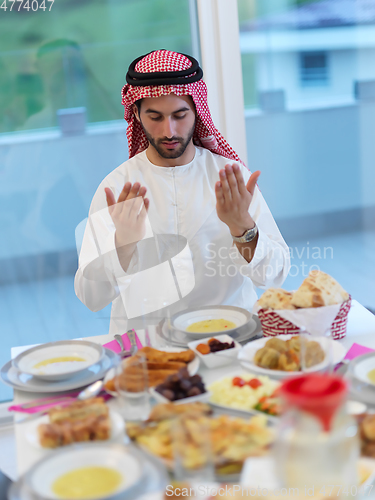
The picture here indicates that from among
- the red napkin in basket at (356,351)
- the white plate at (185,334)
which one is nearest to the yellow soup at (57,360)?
the white plate at (185,334)

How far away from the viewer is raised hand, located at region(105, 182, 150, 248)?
1557 mm

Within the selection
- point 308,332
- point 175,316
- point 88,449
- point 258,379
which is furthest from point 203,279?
point 88,449

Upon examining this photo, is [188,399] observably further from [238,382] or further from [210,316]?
[210,316]

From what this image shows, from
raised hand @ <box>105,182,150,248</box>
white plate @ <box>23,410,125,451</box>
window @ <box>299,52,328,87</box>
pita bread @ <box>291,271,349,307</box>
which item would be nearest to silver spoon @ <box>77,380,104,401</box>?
white plate @ <box>23,410,125,451</box>

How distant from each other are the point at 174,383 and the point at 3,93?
1900 millimetres

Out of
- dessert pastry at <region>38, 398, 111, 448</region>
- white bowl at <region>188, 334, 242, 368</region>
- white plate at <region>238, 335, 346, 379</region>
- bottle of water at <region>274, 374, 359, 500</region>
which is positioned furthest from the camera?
white bowl at <region>188, 334, 242, 368</region>

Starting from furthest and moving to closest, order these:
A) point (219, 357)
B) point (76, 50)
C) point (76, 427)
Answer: point (76, 50) < point (219, 357) < point (76, 427)

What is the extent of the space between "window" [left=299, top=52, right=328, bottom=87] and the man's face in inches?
A: 40.6

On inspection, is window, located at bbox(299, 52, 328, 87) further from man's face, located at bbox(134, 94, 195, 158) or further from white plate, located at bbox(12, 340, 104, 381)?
white plate, located at bbox(12, 340, 104, 381)

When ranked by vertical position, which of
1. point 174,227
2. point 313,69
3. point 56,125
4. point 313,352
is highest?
point 313,69

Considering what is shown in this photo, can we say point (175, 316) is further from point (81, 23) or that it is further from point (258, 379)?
point (81, 23)

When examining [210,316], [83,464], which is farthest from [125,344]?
[83,464]

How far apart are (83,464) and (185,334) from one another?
644mm

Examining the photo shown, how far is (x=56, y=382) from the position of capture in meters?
1.18
